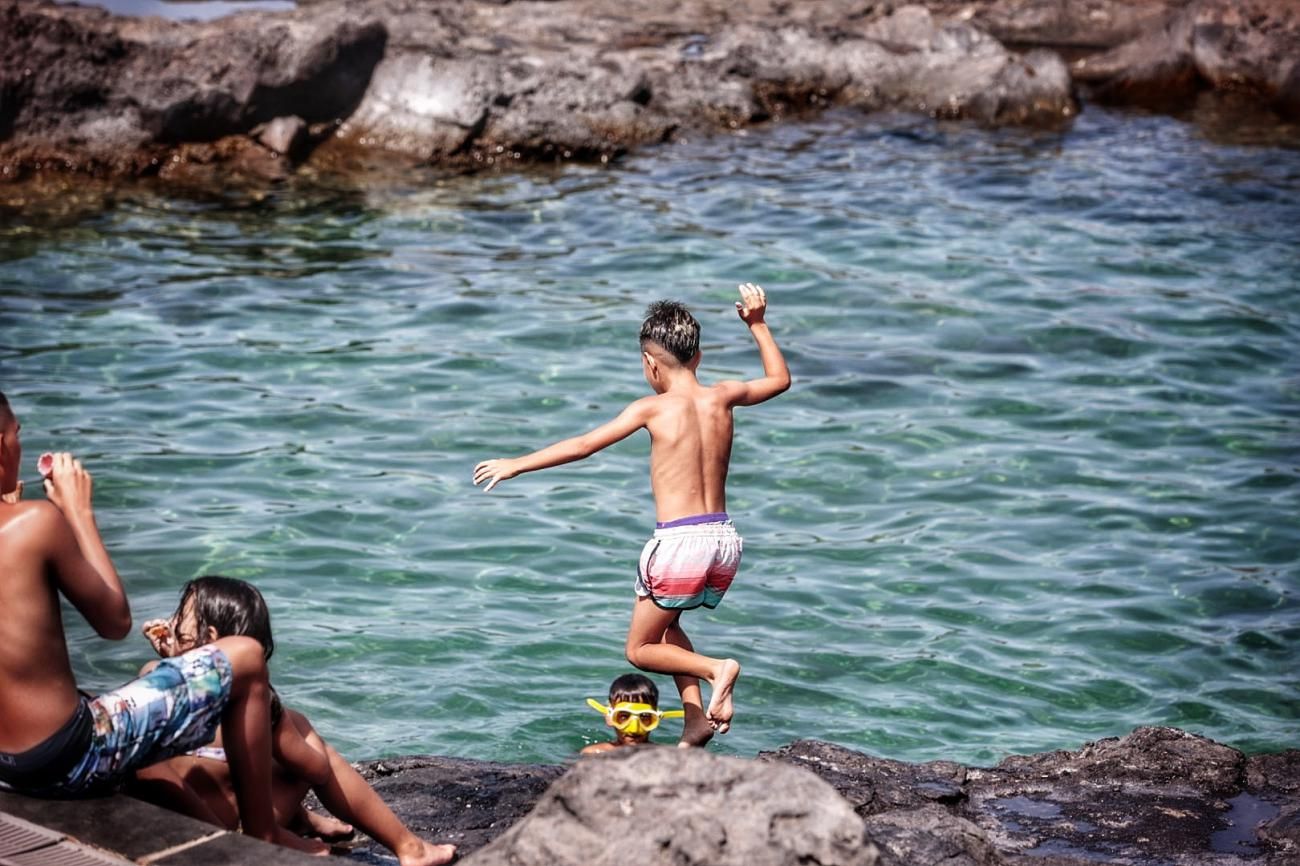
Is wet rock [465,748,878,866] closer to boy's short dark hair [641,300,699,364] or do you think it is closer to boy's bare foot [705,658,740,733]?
boy's bare foot [705,658,740,733]

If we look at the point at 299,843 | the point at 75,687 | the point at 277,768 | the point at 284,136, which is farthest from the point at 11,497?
the point at 284,136

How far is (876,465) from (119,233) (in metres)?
7.75

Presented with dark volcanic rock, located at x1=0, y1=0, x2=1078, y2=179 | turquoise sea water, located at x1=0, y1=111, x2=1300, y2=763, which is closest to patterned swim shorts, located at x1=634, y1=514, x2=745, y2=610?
turquoise sea water, located at x1=0, y1=111, x2=1300, y2=763

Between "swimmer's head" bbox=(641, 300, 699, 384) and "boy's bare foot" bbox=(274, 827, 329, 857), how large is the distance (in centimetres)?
209

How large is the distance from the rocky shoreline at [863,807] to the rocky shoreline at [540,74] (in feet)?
37.5

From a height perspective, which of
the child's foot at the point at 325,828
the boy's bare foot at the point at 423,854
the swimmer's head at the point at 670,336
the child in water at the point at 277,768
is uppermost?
the swimmer's head at the point at 670,336

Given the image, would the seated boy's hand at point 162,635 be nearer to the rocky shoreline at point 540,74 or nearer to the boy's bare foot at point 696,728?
the boy's bare foot at point 696,728

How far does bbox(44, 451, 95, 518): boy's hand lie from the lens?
436cm

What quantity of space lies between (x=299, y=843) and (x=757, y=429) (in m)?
6.64

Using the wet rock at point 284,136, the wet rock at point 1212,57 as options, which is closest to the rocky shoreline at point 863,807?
the wet rock at point 284,136

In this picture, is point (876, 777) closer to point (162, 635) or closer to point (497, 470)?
point (497, 470)

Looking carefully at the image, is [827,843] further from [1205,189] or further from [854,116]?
[854,116]

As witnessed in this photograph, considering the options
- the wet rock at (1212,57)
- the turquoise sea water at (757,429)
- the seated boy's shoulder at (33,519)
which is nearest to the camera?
the seated boy's shoulder at (33,519)

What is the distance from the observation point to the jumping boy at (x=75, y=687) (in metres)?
4.18
